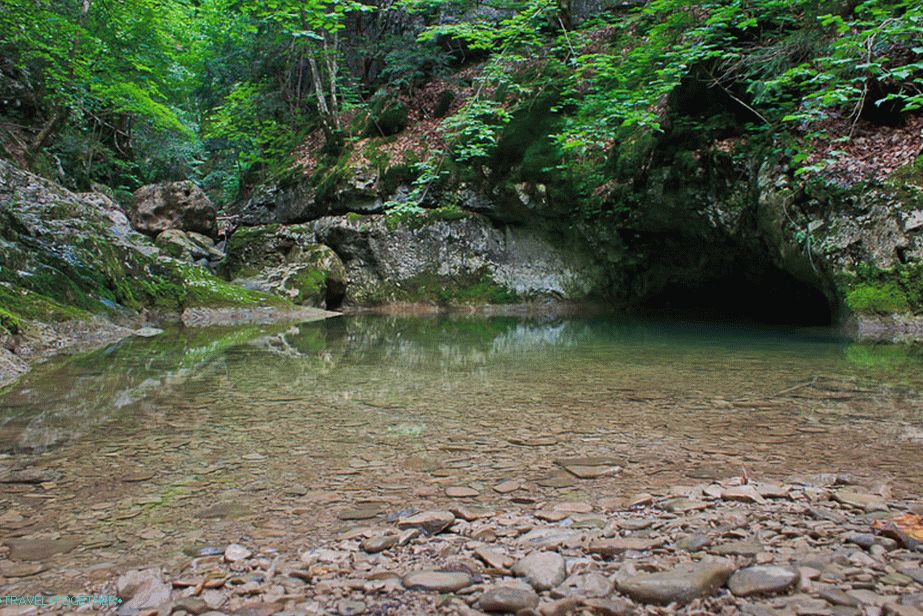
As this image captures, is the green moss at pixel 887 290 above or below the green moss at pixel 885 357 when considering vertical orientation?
above

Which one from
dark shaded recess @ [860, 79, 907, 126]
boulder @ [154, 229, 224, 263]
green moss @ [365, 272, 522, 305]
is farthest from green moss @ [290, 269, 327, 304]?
dark shaded recess @ [860, 79, 907, 126]

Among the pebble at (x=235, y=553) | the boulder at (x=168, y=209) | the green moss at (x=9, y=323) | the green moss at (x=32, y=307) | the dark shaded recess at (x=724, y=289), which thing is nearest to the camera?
the pebble at (x=235, y=553)

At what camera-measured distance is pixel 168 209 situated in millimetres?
17531

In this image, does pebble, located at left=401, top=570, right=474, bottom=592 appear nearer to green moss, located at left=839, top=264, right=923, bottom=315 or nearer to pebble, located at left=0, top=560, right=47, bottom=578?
→ pebble, located at left=0, top=560, right=47, bottom=578

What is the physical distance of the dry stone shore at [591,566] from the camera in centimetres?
146

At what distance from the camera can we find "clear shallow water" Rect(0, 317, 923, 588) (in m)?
2.21

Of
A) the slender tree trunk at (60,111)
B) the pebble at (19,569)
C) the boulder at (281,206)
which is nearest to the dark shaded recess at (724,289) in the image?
the boulder at (281,206)

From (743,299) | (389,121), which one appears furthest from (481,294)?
(743,299)

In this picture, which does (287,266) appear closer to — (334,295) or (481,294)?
(334,295)

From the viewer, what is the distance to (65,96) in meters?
12.6

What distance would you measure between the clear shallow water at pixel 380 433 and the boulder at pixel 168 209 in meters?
12.7

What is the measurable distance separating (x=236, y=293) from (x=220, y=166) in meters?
16.3

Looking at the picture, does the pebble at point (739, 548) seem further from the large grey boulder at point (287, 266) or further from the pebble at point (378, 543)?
the large grey boulder at point (287, 266)

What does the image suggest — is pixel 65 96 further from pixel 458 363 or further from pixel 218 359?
pixel 458 363
